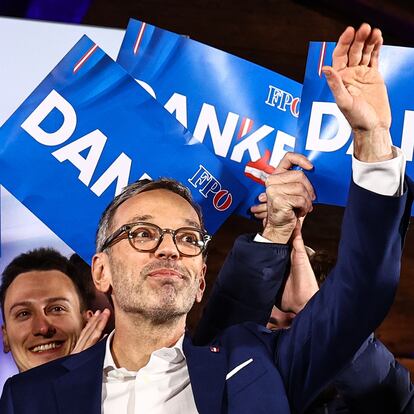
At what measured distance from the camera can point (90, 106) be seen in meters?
2.02

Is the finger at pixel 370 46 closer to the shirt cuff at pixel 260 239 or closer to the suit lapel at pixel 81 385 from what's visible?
the shirt cuff at pixel 260 239

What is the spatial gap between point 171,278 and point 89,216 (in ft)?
1.50

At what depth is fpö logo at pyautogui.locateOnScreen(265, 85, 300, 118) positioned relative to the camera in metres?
2.15

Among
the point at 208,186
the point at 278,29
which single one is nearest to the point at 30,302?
the point at 208,186

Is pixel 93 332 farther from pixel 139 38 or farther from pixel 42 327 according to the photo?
pixel 139 38

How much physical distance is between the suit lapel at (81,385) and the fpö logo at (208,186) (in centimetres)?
51

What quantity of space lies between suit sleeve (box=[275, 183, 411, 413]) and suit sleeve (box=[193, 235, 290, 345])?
224mm

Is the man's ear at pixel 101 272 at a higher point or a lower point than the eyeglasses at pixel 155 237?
lower

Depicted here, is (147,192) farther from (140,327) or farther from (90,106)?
(90,106)

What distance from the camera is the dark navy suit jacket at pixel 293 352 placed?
1394 millimetres

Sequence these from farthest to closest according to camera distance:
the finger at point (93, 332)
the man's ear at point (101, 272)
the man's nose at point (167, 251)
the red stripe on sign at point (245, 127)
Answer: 1. the red stripe on sign at point (245, 127)
2. the finger at point (93, 332)
3. the man's ear at point (101, 272)
4. the man's nose at point (167, 251)

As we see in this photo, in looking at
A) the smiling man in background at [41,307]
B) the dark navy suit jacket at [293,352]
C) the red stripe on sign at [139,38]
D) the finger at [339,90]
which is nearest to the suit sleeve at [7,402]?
the dark navy suit jacket at [293,352]

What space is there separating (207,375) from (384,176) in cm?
48

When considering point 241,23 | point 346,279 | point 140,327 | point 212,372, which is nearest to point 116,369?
point 140,327
